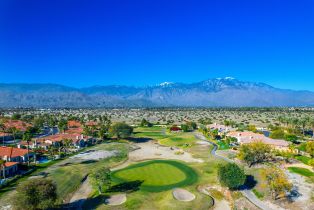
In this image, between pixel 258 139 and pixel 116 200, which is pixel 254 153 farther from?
pixel 116 200

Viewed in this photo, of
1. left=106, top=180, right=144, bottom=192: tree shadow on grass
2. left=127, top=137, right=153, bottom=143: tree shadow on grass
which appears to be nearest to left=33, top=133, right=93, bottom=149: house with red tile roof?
left=127, top=137, right=153, bottom=143: tree shadow on grass

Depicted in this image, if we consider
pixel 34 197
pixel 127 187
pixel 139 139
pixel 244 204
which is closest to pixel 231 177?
pixel 244 204

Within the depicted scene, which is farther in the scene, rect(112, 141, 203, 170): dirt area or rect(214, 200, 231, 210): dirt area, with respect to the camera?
rect(112, 141, 203, 170): dirt area

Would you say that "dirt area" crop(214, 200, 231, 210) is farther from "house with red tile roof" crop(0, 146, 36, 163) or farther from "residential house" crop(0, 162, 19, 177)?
"house with red tile roof" crop(0, 146, 36, 163)

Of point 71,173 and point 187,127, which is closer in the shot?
point 71,173

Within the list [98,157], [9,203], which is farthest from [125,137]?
[9,203]

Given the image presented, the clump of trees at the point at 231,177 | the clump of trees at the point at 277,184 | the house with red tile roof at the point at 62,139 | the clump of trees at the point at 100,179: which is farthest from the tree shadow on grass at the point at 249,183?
the house with red tile roof at the point at 62,139
